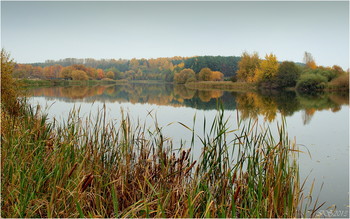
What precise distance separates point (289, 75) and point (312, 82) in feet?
13.8

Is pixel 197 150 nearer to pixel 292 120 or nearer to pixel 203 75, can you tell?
pixel 292 120

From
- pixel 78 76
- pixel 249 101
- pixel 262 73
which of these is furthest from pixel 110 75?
pixel 249 101

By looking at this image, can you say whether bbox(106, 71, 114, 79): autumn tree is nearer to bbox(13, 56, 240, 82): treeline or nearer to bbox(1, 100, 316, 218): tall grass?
bbox(13, 56, 240, 82): treeline

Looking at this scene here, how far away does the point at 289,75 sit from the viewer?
1623 inches

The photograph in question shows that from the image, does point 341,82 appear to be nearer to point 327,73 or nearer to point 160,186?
point 327,73

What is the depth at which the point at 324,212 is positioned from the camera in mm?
4422

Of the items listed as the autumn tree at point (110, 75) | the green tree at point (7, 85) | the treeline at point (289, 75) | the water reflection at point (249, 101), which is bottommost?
the water reflection at point (249, 101)

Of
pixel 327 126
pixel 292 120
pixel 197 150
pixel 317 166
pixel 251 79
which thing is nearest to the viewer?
pixel 317 166

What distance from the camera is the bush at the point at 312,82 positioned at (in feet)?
123

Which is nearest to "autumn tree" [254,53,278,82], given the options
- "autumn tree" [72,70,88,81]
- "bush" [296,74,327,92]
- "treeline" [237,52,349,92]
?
"treeline" [237,52,349,92]

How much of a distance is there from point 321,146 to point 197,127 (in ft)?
15.1

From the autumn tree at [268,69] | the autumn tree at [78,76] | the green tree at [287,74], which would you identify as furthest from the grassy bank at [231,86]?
the autumn tree at [78,76]

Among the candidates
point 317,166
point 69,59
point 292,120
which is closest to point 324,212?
point 317,166

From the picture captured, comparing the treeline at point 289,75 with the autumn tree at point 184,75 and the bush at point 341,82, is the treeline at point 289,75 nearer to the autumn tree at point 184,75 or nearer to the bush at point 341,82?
the bush at point 341,82
